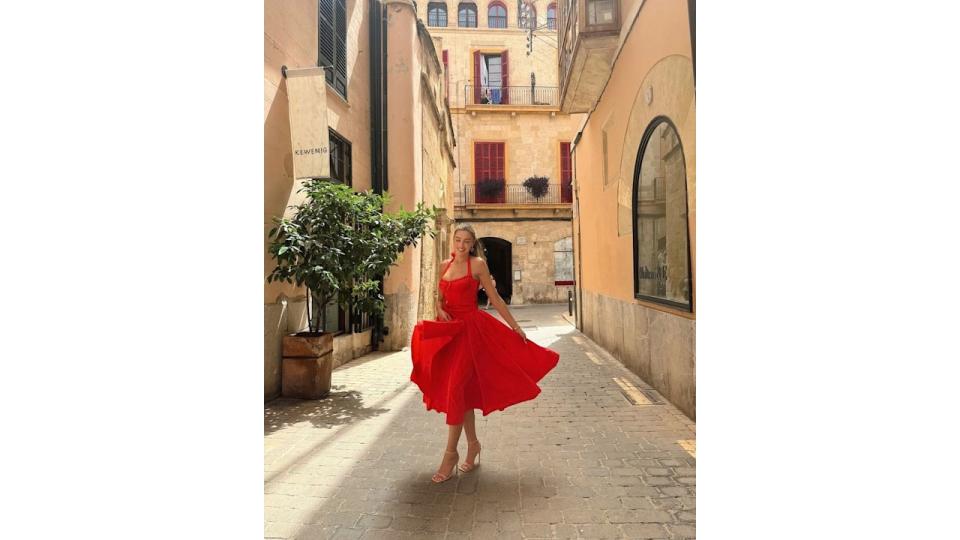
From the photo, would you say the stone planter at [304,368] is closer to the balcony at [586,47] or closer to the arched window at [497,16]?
the balcony at [586,47]

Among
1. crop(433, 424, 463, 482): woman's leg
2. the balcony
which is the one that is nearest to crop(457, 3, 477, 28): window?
the balcony

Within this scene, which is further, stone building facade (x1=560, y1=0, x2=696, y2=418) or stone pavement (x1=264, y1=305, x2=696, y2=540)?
stone building facade (x1=560, y1=0, x2=696, y2=418)

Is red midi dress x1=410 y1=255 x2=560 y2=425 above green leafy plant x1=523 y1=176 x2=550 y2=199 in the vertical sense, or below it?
below

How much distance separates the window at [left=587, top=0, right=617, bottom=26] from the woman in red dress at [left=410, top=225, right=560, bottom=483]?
505cm

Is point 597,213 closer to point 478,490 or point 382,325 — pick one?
point 382,325

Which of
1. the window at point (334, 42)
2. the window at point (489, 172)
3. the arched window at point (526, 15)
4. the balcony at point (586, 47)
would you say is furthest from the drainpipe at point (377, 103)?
the arched window at point (526, 15)

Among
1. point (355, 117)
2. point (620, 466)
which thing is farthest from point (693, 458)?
point (355, 117)

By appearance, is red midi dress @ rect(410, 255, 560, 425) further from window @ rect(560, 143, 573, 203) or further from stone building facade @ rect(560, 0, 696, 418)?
window @ rect(560, 143, 573, 203)

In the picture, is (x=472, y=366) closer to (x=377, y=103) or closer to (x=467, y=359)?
(x=467, y=359)

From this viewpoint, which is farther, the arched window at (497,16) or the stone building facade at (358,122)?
the arched window at (497,16)

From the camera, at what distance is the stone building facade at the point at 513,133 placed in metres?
21.8

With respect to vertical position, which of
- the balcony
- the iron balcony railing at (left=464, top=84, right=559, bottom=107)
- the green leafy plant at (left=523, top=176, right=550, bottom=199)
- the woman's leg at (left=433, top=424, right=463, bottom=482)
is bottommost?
the woman's leg at (left=433, top=424, right=463, bottom=482)

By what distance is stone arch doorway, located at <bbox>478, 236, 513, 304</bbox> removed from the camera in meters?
24.2

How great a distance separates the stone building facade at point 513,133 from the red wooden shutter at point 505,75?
0.16 ft
